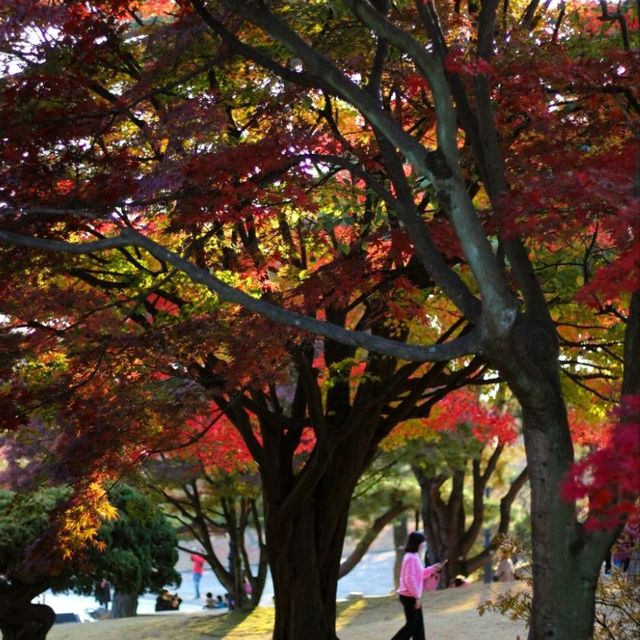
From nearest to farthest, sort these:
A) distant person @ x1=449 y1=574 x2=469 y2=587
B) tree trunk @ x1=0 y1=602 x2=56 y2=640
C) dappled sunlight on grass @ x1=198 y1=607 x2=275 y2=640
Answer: tree trunk @ x1=0 y1=602 x2=56 y2=640 → dappled sunlight on grass @ x1=198 y1=607 x2=275 y2=640 → distant person @ x1=449 y1=574 x2=469 y2=587

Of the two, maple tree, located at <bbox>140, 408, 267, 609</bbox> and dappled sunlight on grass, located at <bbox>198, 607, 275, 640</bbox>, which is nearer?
dappled sunlight on grass, located at <bbox>198, 607, 275, 640</bbox>

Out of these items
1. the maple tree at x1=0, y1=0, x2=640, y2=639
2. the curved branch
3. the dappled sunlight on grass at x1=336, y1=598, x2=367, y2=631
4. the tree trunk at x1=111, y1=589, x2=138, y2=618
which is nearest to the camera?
the curved branch

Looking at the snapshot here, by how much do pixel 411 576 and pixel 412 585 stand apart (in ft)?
0.41

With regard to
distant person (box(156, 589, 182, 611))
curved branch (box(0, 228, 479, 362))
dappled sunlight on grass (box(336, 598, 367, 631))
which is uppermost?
curved branch (box(0, 228, 479, 362))

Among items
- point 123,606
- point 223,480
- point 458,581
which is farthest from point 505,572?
point 123,606

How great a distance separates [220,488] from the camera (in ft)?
70.1

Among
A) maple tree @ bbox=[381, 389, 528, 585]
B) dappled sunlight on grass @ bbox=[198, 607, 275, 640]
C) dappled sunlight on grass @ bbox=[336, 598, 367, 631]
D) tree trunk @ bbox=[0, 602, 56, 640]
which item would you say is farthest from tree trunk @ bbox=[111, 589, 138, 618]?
tree trunk @ bbox=[0, 602, 56, 640]

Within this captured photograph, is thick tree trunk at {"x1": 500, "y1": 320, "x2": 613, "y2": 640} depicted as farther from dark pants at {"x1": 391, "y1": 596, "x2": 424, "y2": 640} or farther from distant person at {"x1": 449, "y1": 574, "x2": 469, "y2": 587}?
distant person at {"x1": 449, "y1": 574, "x2": 469, "y2": 587}

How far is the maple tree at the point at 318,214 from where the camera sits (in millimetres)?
7438

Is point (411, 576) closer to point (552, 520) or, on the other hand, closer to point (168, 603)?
point (552, 520)

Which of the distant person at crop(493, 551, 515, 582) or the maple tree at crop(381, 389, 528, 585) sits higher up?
the maple tree at crop(381, 389, 528, 585)

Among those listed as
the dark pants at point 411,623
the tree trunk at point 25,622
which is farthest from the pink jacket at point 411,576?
the tree trunk at point 25,622

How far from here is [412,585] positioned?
Result: 11.6 metres

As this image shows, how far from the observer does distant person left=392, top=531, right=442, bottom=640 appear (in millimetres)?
11547
